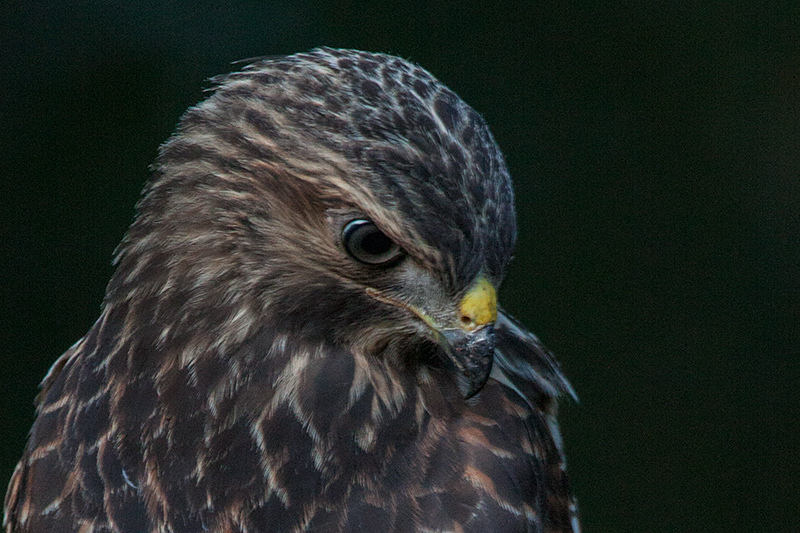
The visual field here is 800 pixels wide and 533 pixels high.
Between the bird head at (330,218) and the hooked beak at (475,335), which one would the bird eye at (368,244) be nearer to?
the bird head at (330,218)

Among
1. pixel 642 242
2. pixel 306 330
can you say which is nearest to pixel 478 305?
pixel 306 330

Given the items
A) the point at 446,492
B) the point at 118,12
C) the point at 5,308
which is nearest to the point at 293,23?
the point at 118,12

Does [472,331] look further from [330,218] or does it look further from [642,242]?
[642,242]

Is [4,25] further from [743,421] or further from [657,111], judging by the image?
[743,421]

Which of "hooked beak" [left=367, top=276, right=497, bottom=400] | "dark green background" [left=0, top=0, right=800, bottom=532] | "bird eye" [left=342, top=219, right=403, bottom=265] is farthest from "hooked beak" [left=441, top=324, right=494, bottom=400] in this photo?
"dark green background" [left=0, top=0, right=800, bottom=532]

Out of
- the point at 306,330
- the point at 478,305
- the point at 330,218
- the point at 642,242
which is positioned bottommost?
the point at 642,242

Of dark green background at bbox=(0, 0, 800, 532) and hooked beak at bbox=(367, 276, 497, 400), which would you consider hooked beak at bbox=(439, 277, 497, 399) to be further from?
dark green background at bbox=(0, 0, 800, 532)

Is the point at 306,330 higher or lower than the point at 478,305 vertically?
lower
